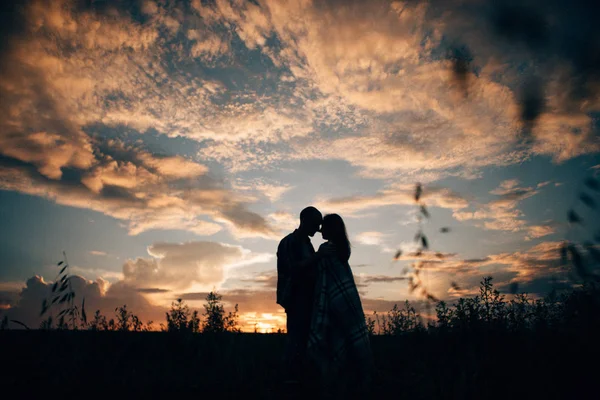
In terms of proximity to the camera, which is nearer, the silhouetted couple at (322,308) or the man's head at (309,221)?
the silhouetted couple at (322,308)

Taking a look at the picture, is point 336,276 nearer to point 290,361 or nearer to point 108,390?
point 290,361

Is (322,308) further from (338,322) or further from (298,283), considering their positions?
(298,283)

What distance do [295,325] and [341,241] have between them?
56.5 inches

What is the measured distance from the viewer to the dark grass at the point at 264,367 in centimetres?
319

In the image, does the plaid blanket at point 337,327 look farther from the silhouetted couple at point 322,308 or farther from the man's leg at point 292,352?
the man's leg at point 292,352

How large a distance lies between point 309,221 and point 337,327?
5.12 ft

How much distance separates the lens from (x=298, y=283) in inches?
211

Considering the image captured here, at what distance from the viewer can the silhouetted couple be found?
4.62m

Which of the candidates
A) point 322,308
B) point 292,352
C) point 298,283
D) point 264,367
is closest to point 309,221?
point 298,283

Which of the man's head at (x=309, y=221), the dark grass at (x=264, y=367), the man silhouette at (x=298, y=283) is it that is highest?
the man's head at (x=309, y=221)

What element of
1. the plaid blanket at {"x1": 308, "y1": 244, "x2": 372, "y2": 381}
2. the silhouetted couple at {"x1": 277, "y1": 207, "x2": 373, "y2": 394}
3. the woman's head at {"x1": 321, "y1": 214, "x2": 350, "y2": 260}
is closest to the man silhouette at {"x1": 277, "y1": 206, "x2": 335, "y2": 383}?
the silhouetted couple at {"x1": 277, "y1": 207, "x2": 373, "y2": 394}

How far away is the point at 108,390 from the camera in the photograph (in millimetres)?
3852

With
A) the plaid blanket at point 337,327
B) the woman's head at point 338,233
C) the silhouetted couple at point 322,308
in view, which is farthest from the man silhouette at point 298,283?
the plaid blanket at point 337,327

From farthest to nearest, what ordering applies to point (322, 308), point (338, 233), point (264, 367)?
point (264, 367), point (338, 233), point (322, 308)
